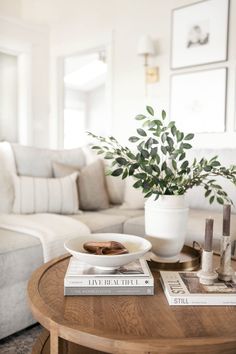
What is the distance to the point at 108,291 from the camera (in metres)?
1.01

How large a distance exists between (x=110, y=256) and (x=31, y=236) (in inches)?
32.3

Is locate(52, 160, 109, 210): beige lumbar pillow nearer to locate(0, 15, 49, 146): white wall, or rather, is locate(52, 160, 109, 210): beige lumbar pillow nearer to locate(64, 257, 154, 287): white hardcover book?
locate(64, 257, 154, 287): white hardcover book

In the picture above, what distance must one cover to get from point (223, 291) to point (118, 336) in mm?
376

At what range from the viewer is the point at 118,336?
0.78 metres

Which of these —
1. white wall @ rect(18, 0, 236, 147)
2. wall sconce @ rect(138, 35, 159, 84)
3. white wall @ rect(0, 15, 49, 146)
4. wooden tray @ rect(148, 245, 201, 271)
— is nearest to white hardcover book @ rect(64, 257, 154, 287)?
wooden tray @ rect(148, 245, 201, 271)

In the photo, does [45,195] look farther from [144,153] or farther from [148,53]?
[148,53]

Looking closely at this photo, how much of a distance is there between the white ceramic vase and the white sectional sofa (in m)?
0.68

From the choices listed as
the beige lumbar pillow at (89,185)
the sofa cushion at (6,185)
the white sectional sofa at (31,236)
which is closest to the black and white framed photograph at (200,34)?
the white sectional sofa at (31,236)

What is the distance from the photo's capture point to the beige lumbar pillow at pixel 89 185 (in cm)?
246

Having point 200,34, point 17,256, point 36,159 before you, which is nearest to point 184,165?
point 17,256

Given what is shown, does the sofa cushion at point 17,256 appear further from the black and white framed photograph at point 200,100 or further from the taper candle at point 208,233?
the black and white framed photograph at point 200,100

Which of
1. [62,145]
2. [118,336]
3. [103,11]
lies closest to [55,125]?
[62,145]

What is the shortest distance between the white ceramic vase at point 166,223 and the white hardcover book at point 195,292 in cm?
16

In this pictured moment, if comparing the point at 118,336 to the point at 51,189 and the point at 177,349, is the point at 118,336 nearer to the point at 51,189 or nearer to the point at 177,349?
the point at 177,349
